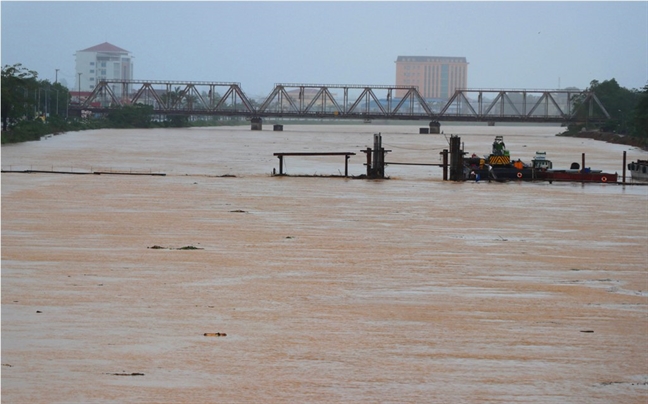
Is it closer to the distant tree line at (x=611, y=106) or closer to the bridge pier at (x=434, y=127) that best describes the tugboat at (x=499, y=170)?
the distant tree line at (x=611, y=106)

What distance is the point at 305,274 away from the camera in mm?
15969

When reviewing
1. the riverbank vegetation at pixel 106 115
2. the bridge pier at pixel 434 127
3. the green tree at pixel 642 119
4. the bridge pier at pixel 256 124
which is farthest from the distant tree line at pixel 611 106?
the bridge pier at pixel 256 124

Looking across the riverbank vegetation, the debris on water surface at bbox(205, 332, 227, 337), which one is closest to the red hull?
Result: the debris on water surface at bbox(205, 332, 227, 337)

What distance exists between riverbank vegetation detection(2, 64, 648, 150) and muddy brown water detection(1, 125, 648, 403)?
47.7 metres

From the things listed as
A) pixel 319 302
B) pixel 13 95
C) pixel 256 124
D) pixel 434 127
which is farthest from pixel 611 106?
pixel 319 302

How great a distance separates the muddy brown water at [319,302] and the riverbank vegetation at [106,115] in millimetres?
47701

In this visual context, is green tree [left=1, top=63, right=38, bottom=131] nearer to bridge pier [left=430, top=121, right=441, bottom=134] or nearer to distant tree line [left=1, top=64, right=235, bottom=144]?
distant tree line [left=1, top=64, right=235, bottom=144]

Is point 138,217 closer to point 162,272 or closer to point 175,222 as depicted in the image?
point 175,222

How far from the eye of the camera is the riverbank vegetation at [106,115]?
7812 cm

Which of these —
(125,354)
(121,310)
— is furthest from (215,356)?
(121,310)

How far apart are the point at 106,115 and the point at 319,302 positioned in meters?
140

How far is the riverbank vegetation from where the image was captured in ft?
256

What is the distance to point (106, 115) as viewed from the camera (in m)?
150

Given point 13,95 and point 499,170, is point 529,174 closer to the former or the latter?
point 499,170
